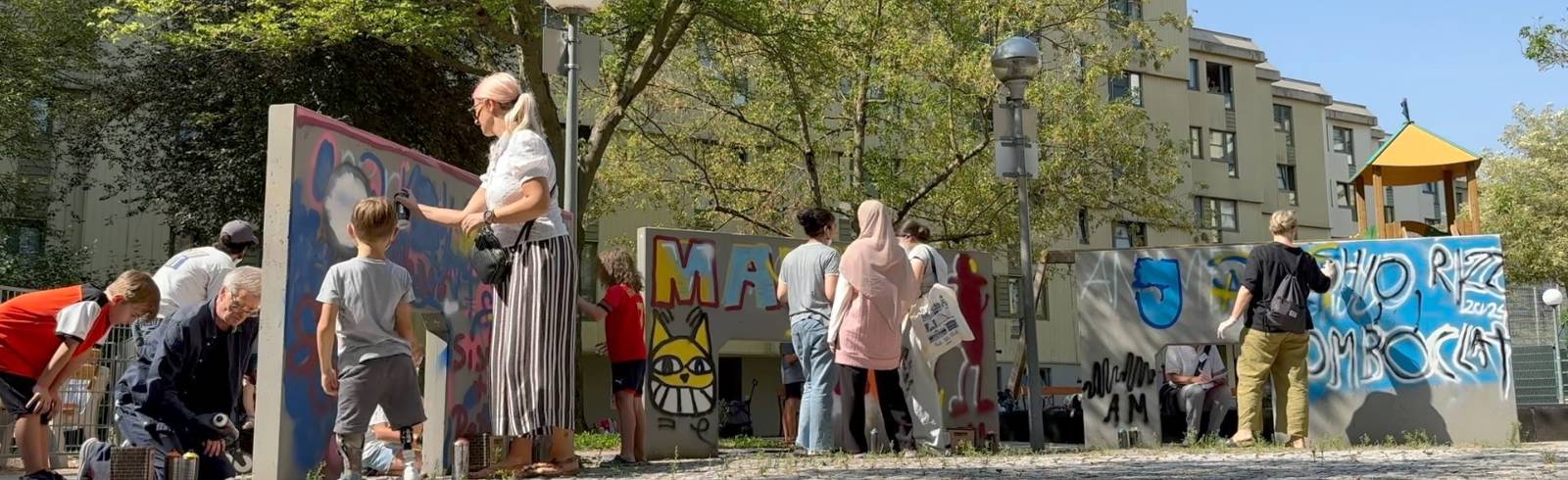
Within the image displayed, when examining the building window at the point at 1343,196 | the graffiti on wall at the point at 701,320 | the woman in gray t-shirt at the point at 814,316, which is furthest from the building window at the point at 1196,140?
the woman in gray t-shirt at the point at 814,316

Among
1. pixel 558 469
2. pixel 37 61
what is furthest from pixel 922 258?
pixel 37 61

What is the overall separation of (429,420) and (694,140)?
20.5 metres

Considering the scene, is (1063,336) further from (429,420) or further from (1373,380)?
(429,420)

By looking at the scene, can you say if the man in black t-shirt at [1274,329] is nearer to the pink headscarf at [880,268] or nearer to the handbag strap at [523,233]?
the pink headscarf at [880,268]

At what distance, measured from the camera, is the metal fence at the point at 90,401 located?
35.6 ft

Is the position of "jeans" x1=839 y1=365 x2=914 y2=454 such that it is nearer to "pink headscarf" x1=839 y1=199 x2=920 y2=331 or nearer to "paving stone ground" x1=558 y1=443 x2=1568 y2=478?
"pink headscarf" x1=839 y1=199 x2=920 y2=331

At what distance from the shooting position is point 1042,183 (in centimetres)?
2764

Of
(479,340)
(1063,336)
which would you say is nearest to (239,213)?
(479,340)

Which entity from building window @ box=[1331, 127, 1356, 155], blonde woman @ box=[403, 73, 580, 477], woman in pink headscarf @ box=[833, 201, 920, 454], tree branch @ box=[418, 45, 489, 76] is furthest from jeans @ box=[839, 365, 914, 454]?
building window @ box=[1331, 127, 1356, 155]

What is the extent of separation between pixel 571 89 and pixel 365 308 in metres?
3.97

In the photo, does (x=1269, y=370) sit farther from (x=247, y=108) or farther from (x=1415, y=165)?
(x=247, y=108)

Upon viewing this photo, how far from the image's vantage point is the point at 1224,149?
50.6m

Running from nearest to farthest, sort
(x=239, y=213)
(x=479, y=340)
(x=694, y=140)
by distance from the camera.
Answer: (x=479, y=340), (x=239, y=213), (x=694, y=140)

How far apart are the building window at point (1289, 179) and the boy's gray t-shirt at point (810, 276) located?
4807 centimetres
